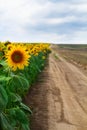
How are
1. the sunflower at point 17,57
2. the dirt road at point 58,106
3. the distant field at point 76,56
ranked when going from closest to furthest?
1. the sunflower at point 17,57
2. the dirt road at point 58,106
3. the distant field at point 76,56

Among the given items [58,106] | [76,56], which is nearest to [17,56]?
[58,106]

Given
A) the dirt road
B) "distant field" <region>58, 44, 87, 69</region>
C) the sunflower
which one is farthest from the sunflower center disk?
"distant field" <region>58, 44, 87, 69</region>

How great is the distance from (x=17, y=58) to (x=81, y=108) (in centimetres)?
563

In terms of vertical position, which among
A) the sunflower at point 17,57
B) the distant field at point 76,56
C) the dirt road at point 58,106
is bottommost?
the distant field at point 76,56

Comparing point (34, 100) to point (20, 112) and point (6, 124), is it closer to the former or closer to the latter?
point (20, 112)

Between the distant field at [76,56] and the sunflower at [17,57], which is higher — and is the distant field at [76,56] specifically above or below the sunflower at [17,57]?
below

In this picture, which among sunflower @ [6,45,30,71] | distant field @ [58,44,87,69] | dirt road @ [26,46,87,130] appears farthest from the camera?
distant field @ [58,44,87,69]

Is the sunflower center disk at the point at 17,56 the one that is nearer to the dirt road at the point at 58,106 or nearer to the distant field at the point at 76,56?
the dirt road at the point at 58,106

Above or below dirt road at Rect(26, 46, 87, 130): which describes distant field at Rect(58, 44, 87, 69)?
below

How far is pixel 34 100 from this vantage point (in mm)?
12547

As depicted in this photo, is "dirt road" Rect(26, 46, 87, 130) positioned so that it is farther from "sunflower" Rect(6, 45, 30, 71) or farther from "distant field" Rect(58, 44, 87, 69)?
"distant field" Rect(58, 44, 87, 69)

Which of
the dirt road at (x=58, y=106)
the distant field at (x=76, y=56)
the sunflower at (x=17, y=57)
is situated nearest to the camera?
the sunflower at (x=17, y=57)

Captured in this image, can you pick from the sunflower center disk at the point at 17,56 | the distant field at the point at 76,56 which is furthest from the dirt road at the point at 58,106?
the distant field at the point at 76,56

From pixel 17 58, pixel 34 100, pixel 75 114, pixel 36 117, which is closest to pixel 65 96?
pixel 34 100
